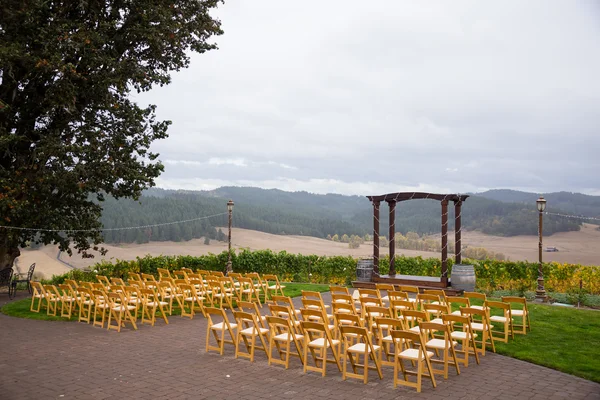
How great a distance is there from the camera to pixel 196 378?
→ 671cm

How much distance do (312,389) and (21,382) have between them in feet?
12.6

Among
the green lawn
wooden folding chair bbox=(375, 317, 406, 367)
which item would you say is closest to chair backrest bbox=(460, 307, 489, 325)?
the green lawn

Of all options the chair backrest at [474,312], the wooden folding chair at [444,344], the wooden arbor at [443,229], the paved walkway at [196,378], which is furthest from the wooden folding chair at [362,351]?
the wooden arbor at [443,229]

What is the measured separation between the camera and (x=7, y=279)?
16.5 metres

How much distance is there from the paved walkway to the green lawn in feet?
1.16

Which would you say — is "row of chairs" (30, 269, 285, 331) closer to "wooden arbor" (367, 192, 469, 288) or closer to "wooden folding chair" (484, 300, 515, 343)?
"wooden folding chair" (484, 300, 515, 343)

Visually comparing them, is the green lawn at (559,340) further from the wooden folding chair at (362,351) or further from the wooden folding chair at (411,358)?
the wooden folding chair at (362,351)

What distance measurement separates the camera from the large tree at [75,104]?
1505cm

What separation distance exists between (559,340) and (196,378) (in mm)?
6616

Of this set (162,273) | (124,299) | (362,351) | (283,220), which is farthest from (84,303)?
(283,220)

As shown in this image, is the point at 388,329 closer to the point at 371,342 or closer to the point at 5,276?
the point at 371,342

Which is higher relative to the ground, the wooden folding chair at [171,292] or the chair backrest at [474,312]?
the chair backrest at [474,312]

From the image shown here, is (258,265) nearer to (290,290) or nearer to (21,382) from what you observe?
(290,290)

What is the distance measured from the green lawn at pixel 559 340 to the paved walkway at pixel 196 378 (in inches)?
14.0
